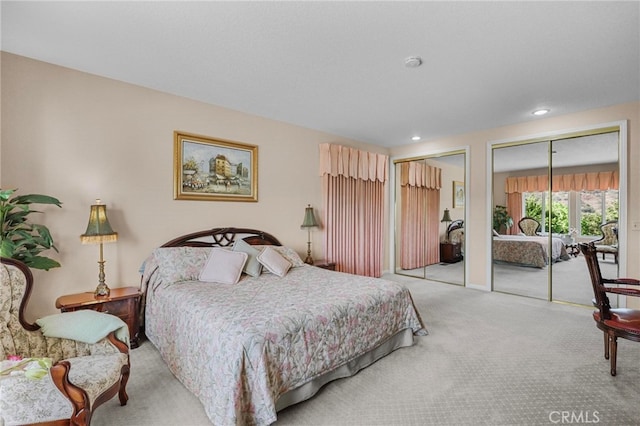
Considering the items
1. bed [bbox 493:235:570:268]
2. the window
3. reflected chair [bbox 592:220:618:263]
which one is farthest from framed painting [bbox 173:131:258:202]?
reflected chair [bbox 592:220:618:263]

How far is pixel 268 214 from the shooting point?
4.30 metres

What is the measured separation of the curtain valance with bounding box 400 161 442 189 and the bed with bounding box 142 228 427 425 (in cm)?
320

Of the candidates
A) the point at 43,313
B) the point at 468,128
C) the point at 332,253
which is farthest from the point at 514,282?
the point at 43,313

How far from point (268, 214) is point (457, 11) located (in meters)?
3.14

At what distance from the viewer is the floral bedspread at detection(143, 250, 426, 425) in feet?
5.70

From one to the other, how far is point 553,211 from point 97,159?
5.72 metres

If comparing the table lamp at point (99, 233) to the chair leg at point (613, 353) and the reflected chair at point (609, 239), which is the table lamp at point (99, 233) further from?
the reflected chair at point (609, 239)

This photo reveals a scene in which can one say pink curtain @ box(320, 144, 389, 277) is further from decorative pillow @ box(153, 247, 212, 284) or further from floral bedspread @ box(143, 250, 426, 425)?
decorative pillow @ box(153, 247, 212, 284)

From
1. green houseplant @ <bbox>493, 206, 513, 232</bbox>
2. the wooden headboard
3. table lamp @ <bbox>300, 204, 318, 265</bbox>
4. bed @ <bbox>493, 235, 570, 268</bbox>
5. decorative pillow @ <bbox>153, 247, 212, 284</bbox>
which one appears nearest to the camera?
decorative pillow @ <bbox>153, 247, 212, 284</bbox>

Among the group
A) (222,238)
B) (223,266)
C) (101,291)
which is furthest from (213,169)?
(101,291)

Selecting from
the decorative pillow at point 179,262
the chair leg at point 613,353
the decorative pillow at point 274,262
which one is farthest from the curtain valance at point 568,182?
the decorative pillow at point 179,262

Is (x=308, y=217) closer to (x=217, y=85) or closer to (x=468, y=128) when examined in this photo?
(x=217, y=85)

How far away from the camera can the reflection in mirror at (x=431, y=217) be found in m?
5.23

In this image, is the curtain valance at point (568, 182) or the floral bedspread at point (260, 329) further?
the curtain valance at point (568, 182)
